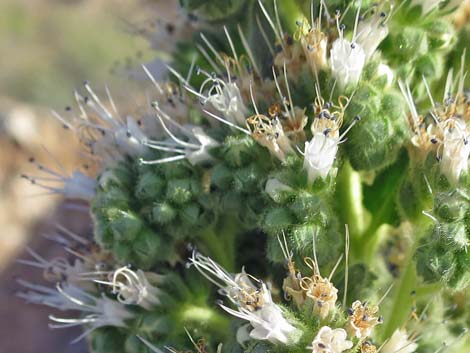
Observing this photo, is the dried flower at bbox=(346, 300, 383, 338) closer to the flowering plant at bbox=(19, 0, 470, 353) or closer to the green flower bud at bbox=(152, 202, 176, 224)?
the flowering plant at bbox=(19, 0, 470, 353)

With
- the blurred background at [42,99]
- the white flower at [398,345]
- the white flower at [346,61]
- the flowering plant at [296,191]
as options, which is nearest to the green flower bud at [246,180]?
the flowering plant at [296,191]

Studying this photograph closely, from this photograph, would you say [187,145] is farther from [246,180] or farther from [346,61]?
[346,61]

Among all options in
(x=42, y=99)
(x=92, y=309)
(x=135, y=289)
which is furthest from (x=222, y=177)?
(x=42, y=99)

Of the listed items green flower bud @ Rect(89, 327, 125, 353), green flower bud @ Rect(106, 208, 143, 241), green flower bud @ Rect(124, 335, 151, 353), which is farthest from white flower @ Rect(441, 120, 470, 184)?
green flower bud @ Rect(89, 327, 125, 353)

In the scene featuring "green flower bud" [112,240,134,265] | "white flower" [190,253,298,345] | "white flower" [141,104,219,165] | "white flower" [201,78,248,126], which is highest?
"white flower" [201,78,248,126]

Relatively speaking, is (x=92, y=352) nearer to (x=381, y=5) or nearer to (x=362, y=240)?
(x=362, y=240)

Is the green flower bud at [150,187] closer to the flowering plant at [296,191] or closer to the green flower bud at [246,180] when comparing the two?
the flowering plant at [296,191]
